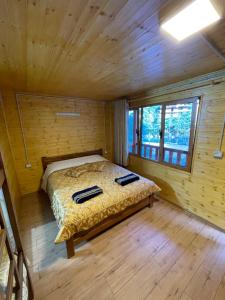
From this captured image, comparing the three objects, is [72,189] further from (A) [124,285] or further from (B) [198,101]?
(B) [198,101]

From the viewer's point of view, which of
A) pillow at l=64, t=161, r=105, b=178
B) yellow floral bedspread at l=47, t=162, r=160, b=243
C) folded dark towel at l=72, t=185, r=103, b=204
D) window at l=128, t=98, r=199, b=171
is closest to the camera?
yellow floral bedspread at l=47, t=162, r=160, b=243

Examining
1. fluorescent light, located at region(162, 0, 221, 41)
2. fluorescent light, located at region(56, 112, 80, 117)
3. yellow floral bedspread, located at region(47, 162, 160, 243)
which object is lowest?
yellow floral bedspread, located at region(47, 162, 160, 243)

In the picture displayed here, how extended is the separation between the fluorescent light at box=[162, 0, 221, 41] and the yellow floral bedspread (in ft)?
6.38

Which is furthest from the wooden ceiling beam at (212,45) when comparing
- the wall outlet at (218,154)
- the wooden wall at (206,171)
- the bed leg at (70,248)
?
the bed leg at (70,248)

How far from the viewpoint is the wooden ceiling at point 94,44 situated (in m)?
0.84

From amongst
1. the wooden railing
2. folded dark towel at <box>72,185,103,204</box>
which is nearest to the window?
the wooden railing

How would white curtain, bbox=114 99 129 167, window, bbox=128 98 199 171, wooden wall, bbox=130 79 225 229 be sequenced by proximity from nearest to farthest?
wooden wall, bbox=130 79 225 229 < window, bbox=128 98 199 171 < white curtain, bbox=114 99 129 167

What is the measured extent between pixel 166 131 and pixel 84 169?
6.40 ft

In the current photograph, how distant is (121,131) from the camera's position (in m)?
3.66

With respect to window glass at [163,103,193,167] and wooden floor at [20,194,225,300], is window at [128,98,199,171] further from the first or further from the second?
wooden floor at [20,194,225,300]

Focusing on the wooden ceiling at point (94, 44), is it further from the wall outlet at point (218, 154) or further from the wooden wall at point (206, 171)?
the wall outlet at point (218, 154)

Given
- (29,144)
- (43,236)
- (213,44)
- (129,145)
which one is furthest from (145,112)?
(43,236)

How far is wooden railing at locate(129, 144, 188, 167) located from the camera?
249 cm

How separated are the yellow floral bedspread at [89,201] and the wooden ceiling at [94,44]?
1768 millimetres
